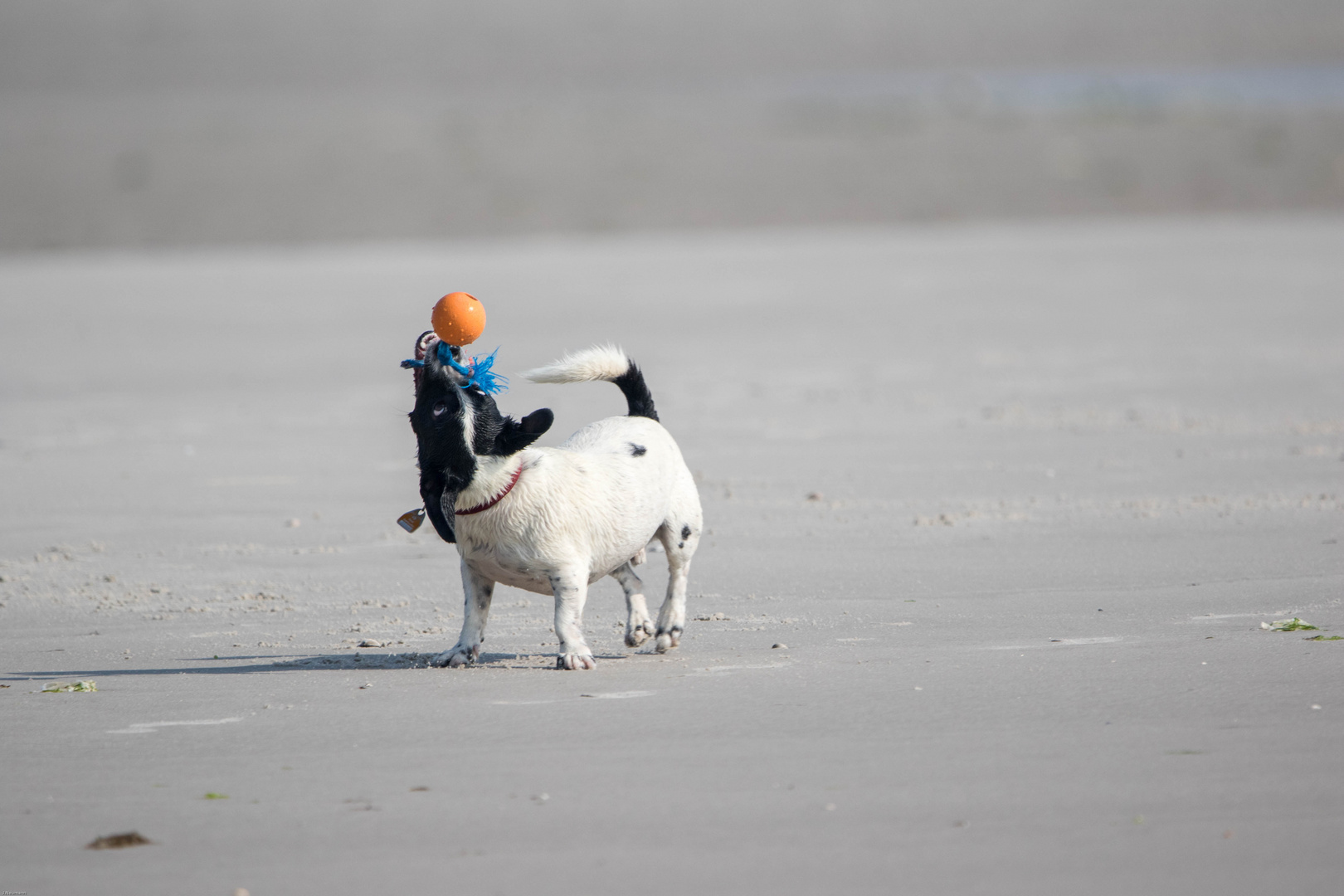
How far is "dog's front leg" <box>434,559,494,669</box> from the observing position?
21.2 feet

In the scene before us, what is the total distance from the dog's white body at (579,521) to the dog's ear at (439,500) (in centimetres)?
4

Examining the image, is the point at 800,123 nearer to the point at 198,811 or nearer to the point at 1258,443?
the point at 1258,443

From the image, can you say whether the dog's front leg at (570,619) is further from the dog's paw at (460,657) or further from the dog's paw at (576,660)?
the dog's paw at (460,657)

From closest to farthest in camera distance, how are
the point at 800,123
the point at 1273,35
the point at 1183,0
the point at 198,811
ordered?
the point at 198,811 < the point at 800,123 < the point at 1273,35 < the point at 1183,0

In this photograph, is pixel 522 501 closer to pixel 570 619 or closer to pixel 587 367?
pixel 570 619

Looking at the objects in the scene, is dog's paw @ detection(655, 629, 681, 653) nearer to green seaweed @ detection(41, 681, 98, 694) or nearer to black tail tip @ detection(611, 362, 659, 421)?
black tail tip @ detection(611, 362, 659, 421)

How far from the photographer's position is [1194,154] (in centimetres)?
3425

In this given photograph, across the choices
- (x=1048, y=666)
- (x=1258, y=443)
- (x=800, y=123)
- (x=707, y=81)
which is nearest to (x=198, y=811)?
(x=1048, y=666)

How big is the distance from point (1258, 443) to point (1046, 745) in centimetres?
680

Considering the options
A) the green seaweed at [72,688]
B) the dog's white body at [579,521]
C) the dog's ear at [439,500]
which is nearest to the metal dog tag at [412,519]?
the dog's ear at [439,500]

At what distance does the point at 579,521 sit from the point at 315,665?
1190mm

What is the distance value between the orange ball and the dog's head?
0.05 m

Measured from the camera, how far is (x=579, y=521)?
6336mm

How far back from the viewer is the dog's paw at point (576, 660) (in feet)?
20.8
